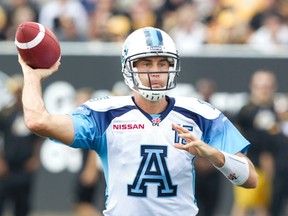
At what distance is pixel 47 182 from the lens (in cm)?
1459

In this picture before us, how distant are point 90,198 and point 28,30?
7261mm

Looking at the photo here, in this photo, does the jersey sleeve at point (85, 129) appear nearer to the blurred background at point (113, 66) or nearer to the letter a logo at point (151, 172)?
A: the letter a logo at point (151, 172)

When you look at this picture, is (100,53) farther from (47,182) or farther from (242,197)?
(242,197)

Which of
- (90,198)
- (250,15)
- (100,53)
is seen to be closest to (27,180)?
(90,198)

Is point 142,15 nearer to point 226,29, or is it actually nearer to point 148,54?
point 226,29

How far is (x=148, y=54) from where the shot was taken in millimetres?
6270

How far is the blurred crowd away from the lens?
1507 cm

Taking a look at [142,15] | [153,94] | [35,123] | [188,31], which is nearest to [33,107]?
[35,123]

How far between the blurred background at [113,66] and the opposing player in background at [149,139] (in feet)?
24.3

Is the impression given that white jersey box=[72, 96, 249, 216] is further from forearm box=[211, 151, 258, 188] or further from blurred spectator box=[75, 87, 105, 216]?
blurred spectator box=[75, 87, 105, 216]

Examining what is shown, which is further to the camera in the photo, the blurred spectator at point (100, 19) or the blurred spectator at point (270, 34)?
the blurred spectator at point (270, 34)

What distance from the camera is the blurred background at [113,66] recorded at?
47.5 ft

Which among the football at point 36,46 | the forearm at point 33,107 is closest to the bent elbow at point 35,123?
the forearm at point 33,107

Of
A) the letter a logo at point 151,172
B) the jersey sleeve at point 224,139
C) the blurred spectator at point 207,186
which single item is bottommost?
the blurred spectator at point 207,186
